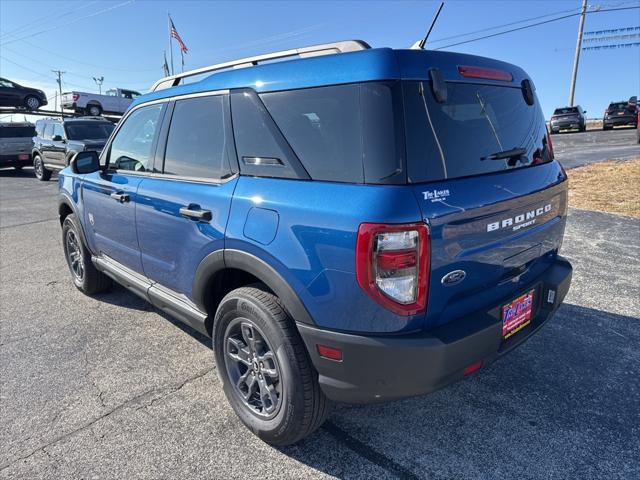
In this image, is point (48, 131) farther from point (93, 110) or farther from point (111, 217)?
point (111, 217)

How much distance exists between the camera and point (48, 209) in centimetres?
991

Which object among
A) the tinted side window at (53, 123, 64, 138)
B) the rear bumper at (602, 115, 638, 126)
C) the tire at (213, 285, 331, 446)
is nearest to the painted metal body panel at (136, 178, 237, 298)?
the tire at (213, 285, 331, 446)

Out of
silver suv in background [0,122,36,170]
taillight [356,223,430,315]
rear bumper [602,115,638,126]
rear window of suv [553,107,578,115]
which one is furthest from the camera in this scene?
rear window of suv [553,107,578,115]

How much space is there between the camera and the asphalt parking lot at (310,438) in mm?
2246

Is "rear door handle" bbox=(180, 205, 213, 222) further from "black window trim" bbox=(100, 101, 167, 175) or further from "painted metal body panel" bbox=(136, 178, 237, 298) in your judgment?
"black window trim" bbox=(100, 101, 167, 175)

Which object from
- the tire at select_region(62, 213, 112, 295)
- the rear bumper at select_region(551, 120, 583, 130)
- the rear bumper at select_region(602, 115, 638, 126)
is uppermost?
the rear bumper at select_region(602, 115, 638, 126)

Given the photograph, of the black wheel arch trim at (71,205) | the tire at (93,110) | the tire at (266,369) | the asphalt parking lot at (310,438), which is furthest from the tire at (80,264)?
the tire at (93,110)

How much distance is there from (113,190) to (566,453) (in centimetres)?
352

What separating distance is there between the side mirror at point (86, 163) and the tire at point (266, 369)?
6.77 feet

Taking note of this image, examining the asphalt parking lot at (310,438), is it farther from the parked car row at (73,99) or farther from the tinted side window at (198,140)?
the parked car row at (73,99)

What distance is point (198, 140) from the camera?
9.27 feet

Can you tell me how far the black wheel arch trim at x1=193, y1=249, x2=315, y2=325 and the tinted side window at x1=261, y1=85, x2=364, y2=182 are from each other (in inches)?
20.3

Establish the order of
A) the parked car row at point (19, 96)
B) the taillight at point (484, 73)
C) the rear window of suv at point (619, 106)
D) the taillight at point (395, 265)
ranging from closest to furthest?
1. the taillight at point (395, 265)
2. the taillight at point (484, 73)
3. the parked car row at point (19, 96)
4. the rear window of suv at point (619, 106)

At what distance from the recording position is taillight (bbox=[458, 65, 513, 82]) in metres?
2.18
